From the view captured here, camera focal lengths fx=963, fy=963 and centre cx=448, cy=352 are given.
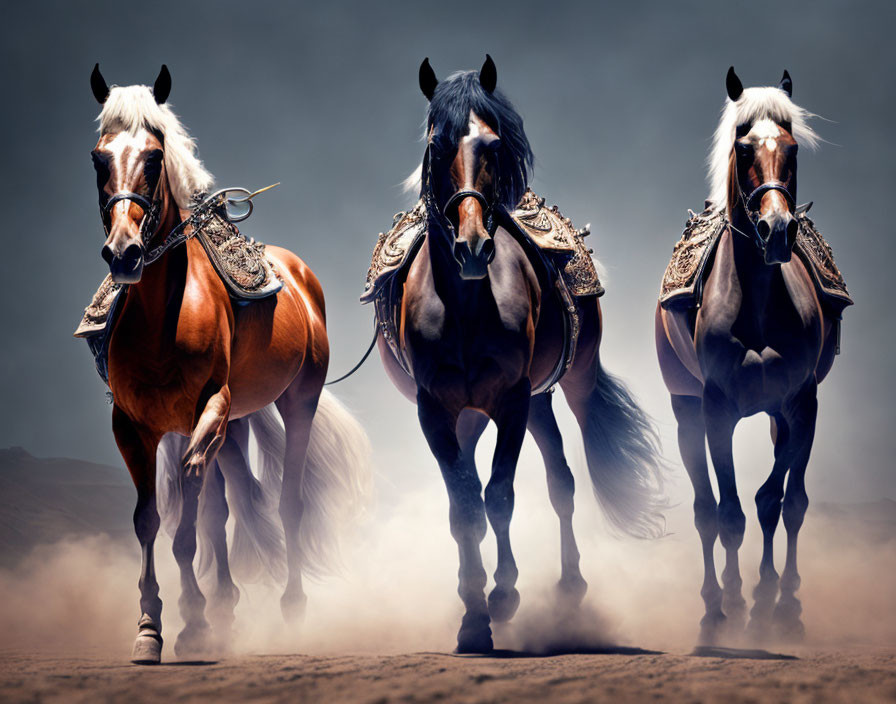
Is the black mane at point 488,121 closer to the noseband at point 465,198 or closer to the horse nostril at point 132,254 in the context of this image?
the noseband at point 465,198

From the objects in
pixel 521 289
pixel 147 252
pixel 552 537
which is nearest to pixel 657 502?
pixel 552 537

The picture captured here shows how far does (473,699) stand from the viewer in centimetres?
303

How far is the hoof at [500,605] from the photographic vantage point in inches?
175

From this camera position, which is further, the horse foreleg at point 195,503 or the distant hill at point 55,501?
the distant hill at point 55,501

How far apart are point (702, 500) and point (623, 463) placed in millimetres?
606

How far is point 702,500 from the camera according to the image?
223 inches

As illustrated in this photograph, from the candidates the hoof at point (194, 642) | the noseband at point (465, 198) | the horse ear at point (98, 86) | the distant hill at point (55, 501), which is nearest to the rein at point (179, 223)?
the horse ear at point (98, 86)

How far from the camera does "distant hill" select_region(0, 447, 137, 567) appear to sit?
8398mm

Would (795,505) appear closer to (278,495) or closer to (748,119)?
(748,119)

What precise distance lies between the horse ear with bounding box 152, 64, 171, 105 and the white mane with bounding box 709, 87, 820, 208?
115 inches

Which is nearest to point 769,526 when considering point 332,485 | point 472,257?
point 472,257

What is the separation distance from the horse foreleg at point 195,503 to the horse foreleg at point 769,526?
2.83 meters

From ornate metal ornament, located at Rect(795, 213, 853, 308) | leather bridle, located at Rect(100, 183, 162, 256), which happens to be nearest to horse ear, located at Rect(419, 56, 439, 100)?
leather bridle, located at Rect(100, 183, 162, 256)

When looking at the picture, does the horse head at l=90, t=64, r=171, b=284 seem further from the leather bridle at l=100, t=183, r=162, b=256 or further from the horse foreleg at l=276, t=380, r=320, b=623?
the horse foreleg at l=276, t=380, r=320, b=623
